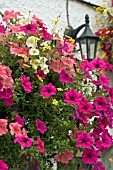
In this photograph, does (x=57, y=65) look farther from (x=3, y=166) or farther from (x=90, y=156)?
(x=3, y=166)

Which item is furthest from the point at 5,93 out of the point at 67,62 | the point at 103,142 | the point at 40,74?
the point at 103,142

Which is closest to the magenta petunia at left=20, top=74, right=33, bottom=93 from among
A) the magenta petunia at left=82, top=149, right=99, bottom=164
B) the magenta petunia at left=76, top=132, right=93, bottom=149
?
the magenta petunia at left=76, top=132, right=93, bottom=149

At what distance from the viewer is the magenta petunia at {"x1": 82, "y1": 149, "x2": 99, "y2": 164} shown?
2.88 meters

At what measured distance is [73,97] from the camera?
2855mm

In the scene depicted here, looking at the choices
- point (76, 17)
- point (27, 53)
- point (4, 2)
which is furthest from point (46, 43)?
point (76, 17)

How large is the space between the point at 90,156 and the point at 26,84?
61 centimetres

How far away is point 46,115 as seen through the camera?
291cm

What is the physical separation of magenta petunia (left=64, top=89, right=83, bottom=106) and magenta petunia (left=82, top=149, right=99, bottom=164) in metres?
0.32

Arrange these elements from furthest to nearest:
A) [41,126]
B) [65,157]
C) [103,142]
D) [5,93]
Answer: [103,142], [65,157], [41,126], [5,93]

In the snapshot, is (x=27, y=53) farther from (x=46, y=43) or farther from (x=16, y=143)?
(x=16, y=143)

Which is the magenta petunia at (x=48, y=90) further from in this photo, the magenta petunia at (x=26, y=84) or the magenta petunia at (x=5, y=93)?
the magenta petunia at (x=5, y=93)

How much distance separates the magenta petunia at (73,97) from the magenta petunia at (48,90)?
3.4 inches

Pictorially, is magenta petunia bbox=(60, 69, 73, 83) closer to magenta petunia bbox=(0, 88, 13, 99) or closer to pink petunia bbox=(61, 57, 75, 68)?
pink petunia bbox=(61, 57, 75, 68)

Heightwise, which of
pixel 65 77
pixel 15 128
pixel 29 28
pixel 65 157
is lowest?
pixel 65 157
